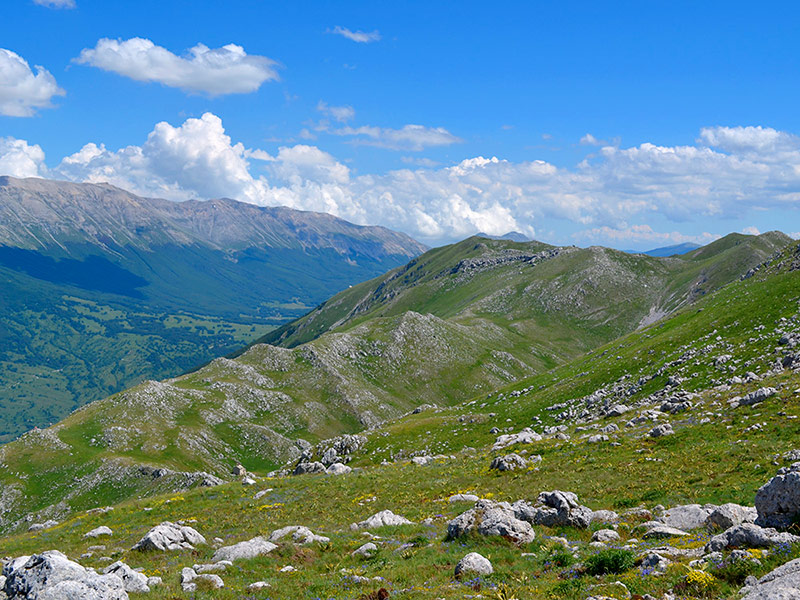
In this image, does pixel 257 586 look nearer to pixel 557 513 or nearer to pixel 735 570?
pixel 557 513

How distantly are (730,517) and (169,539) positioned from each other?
3009 centimetres

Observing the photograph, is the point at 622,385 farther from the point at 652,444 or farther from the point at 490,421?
the point at 652,444

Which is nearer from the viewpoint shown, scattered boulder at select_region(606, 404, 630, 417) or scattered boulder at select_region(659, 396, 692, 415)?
scattered boulder at select_region(659, 396, 692, 415)

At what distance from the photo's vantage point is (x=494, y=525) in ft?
80.0

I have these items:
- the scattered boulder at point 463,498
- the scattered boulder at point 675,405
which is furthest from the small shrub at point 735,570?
the scattered boulder at point 675,405

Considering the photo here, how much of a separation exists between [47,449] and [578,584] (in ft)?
425

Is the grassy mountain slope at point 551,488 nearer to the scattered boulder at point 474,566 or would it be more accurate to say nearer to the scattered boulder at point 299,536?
the scattered boulder at point 474,566

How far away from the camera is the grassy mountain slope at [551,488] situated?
63.0 ft

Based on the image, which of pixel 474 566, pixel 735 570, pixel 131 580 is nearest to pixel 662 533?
pixel 735 570

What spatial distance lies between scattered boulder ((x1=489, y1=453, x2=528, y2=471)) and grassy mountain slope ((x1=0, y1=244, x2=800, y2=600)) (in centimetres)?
151

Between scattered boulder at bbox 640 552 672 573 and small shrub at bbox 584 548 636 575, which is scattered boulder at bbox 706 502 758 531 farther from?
small shrub at bbox 584 548 636 575

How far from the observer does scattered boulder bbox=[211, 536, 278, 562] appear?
2600cm

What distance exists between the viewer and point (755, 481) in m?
27.6

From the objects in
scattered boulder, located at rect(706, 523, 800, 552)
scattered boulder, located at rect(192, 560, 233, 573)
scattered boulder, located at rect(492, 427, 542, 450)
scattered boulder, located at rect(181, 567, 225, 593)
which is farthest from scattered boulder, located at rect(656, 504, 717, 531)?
scattered boulder, located at rect(492, 427, 542, 450)
